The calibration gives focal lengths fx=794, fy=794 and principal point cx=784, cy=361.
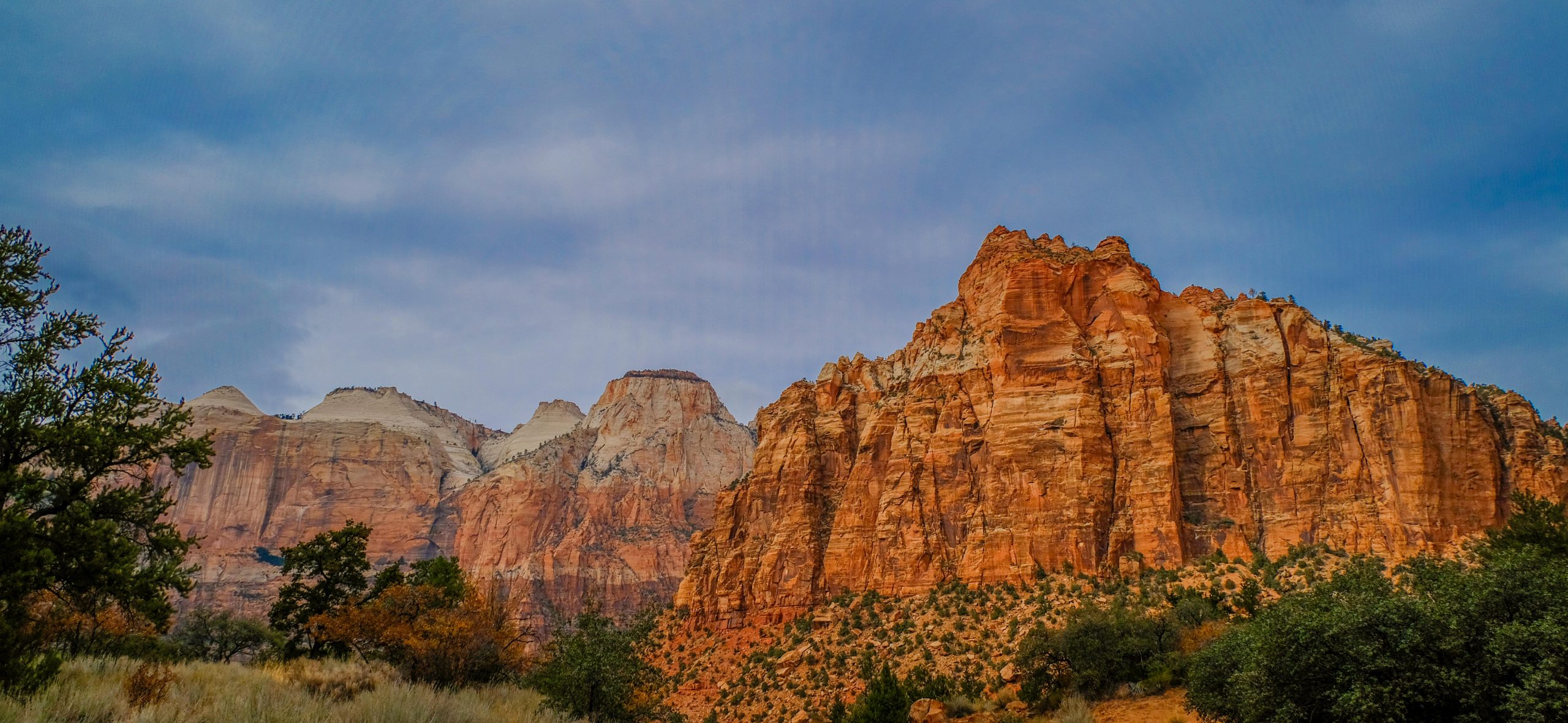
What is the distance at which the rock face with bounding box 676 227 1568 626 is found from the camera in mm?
40750

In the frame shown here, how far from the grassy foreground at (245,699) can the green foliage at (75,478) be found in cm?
116

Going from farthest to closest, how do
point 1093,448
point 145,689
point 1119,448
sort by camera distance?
point 1119,448
point 1093,448
point 145,689

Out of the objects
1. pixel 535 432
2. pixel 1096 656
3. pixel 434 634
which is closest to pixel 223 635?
pixel 434 634

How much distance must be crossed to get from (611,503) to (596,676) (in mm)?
89031

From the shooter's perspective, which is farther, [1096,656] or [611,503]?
[611,503]

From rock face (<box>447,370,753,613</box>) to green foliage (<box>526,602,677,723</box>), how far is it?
2766 inches

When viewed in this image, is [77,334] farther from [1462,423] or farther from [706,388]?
[706,388]

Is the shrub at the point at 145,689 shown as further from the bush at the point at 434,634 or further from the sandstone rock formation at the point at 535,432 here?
the sandstone rock formation at the point at 535,432

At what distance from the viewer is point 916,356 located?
60.1m

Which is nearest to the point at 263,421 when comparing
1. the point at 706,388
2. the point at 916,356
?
the point at 706,388

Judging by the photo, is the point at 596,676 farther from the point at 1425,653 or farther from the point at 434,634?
the point at 1425,653

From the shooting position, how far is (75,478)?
539 inches

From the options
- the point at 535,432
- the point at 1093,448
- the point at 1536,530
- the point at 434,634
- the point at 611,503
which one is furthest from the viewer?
the point at 535,432

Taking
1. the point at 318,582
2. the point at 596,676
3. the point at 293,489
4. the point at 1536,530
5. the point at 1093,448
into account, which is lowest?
the point at 596,676
